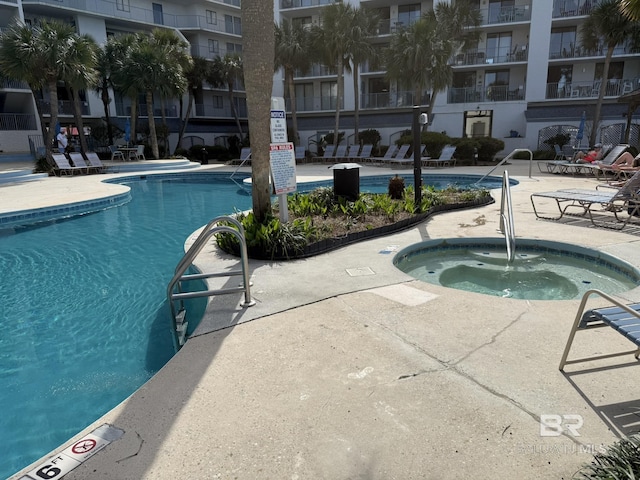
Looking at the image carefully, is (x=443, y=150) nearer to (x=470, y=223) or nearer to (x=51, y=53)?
(x=470, y=223)

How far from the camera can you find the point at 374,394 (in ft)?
9.44

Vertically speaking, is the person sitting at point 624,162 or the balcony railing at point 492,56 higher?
the balcony railing at point 492,56

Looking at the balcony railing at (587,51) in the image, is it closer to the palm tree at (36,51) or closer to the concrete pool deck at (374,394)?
the palm tree at (36,51)

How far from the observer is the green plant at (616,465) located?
1879 mm

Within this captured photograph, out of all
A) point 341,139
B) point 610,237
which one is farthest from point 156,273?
point 341,139

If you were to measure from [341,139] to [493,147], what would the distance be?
11.1 m

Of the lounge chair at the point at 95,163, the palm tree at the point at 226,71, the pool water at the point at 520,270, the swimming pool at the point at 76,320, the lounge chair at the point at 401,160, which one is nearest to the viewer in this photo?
the swimming pool at the point at 76,320

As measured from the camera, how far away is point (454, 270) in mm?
6066

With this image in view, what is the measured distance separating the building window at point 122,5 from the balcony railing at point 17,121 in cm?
1039

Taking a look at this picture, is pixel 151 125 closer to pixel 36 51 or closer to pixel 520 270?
pixel 36 51

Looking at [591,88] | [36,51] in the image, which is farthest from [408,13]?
[36,51]

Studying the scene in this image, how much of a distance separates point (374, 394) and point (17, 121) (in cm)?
3256

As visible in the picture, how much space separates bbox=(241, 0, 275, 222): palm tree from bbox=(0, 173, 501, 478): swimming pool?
82.2 inches

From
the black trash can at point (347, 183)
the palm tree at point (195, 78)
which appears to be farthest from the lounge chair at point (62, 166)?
→ the black trash can at point (347, 183)
